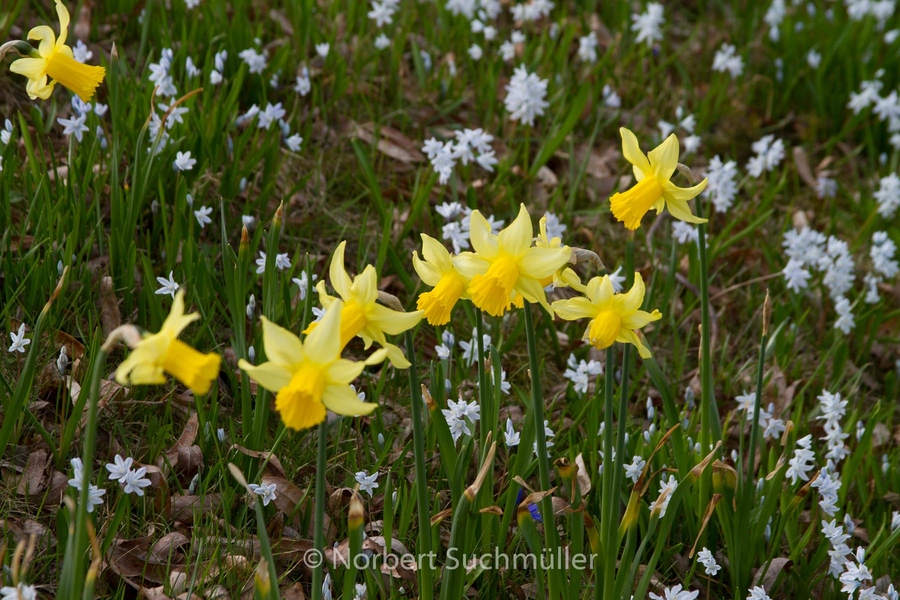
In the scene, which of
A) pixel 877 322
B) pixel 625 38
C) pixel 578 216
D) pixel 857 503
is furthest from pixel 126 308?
pixel 625 38

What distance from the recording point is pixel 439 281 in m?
1.65

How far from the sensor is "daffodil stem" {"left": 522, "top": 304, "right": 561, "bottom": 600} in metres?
1.69

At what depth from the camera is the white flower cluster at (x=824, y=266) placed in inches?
130

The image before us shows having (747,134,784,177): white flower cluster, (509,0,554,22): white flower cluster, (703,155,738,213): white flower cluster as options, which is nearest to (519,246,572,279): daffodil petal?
(703,155,738,213): white flower cluster

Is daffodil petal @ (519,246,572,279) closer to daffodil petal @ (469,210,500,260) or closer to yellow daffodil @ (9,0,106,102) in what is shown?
daffodil petal @ (469,210,500,260)

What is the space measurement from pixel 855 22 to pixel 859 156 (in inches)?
34.0

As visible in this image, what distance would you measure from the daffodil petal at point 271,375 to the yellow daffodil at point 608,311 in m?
0.59

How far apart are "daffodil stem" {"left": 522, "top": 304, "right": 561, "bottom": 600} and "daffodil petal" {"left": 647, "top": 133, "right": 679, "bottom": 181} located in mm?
437

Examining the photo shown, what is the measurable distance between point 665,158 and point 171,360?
112 cm

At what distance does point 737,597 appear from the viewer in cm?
220

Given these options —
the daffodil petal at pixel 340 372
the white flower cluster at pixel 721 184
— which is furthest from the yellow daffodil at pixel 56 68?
the white flower cluster at pixel 721 184

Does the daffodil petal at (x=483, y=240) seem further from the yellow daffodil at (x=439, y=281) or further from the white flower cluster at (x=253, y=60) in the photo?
the white flower cluster at (x=253, y=60)

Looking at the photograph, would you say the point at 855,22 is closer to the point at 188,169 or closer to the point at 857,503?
the point at 857,503

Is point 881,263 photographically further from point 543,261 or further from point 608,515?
point 543,261
